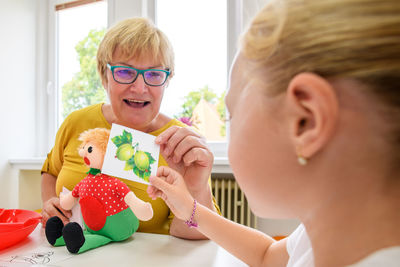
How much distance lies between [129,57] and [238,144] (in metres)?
0.85

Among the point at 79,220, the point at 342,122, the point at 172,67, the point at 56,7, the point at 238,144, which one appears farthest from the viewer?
the point at 56,7

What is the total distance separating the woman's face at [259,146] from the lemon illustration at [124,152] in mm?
489

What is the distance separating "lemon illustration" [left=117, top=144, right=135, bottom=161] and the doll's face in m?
0.06

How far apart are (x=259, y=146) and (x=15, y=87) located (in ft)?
9.63

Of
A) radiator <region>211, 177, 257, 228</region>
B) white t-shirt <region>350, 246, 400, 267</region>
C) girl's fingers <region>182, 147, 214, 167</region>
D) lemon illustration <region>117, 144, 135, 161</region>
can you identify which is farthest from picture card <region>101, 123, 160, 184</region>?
radiator <region>211, 177, 257, 228</region>

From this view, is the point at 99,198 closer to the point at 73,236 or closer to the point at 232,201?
the point at 73,236

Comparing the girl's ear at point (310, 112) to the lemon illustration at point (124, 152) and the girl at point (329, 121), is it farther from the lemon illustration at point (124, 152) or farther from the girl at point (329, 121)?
the lemon illustration at point (124, 152)

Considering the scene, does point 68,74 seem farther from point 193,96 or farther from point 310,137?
point 310,137

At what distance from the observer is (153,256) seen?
0.89m

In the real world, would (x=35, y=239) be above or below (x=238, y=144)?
below

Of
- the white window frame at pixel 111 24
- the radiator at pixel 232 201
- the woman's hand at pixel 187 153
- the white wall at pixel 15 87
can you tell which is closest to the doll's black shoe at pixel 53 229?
the woman's hand at pixel 187 153

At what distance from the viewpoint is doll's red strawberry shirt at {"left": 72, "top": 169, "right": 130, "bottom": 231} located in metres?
0.94

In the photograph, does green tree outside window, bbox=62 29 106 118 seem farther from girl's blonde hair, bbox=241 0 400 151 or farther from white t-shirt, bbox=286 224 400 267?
girl's blonde hair, bbox=241 0 400 151

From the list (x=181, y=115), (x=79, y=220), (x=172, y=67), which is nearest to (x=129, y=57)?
(x=172, y=67)
